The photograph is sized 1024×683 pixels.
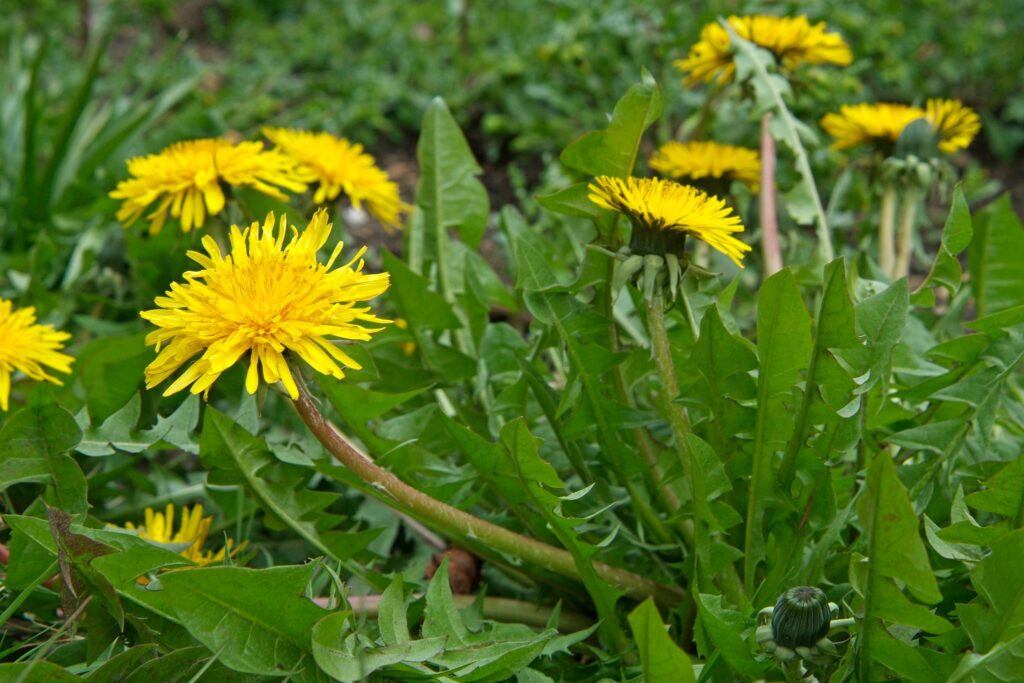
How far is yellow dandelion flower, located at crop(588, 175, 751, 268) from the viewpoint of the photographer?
132 cm

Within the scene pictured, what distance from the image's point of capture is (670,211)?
4.38 ft

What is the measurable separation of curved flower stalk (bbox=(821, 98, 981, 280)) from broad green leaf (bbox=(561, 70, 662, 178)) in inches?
32.3

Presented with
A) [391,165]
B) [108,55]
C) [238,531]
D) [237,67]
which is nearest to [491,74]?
[391,165]

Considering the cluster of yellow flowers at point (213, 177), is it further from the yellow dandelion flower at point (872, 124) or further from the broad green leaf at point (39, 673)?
the yellow dandelion flower at point (872, 124)

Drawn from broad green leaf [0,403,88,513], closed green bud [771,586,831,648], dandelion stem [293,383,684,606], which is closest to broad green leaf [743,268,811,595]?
dandelion stem [293,383,684,606]

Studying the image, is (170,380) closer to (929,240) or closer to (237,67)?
(929,240)

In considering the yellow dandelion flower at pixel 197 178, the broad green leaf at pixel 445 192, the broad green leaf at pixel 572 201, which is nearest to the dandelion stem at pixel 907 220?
the broad green leaf at pixel 445 192

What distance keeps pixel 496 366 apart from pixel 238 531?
480mm

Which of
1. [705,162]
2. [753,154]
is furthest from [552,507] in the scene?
[753,154]

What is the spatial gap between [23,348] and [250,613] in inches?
25.1

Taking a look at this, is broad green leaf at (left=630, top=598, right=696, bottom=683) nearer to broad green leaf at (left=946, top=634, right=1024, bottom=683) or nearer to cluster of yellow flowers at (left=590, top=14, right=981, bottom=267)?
broad green leaf at (left=946, top=634, right=1024, bottom=683)

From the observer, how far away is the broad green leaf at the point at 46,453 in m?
1.41

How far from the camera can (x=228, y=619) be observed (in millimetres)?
1233

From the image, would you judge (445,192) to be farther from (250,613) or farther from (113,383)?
(250,613)
